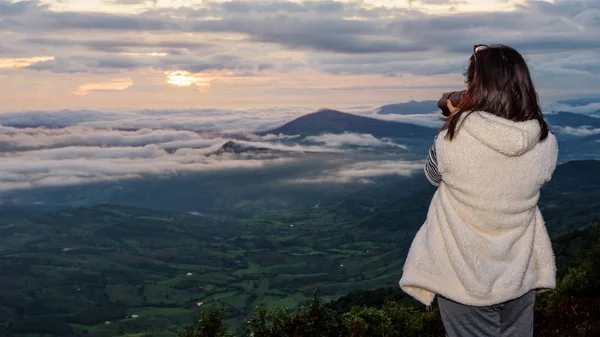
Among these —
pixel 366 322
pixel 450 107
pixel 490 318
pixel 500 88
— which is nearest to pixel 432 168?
pixel 450 107

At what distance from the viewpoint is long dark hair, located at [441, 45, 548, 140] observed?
5.34 meters

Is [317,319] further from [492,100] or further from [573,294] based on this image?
[573,294]

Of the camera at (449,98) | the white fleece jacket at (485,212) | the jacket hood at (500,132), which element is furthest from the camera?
the camera at (449,98)

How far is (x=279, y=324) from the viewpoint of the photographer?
14398 mm

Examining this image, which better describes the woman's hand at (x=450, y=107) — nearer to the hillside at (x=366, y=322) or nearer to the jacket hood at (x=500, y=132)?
the jacket hood at (x=500, y=132)

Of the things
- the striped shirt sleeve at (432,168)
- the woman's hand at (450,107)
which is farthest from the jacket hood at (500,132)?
the striped shirt sleeve at (432,168)

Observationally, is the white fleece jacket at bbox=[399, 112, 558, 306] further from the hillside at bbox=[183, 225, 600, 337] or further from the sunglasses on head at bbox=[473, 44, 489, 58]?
the hillside at bbox=[183, 225, 600, 337]

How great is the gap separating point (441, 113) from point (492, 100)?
0.65 meters

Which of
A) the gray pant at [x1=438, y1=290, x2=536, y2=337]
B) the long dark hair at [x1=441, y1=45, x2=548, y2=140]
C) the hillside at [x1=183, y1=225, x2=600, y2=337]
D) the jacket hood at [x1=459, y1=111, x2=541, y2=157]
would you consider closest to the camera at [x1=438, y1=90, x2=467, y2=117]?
the long dark hair at [x1=441, y1=45, x2=548, y2=140]

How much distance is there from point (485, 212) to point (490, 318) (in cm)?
103

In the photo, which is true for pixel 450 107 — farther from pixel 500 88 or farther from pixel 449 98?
pixel 500 88

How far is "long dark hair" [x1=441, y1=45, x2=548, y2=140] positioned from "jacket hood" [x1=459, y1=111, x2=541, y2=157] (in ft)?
0.19

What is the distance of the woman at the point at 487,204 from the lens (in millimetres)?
5387

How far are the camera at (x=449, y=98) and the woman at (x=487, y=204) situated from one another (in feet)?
0.35
